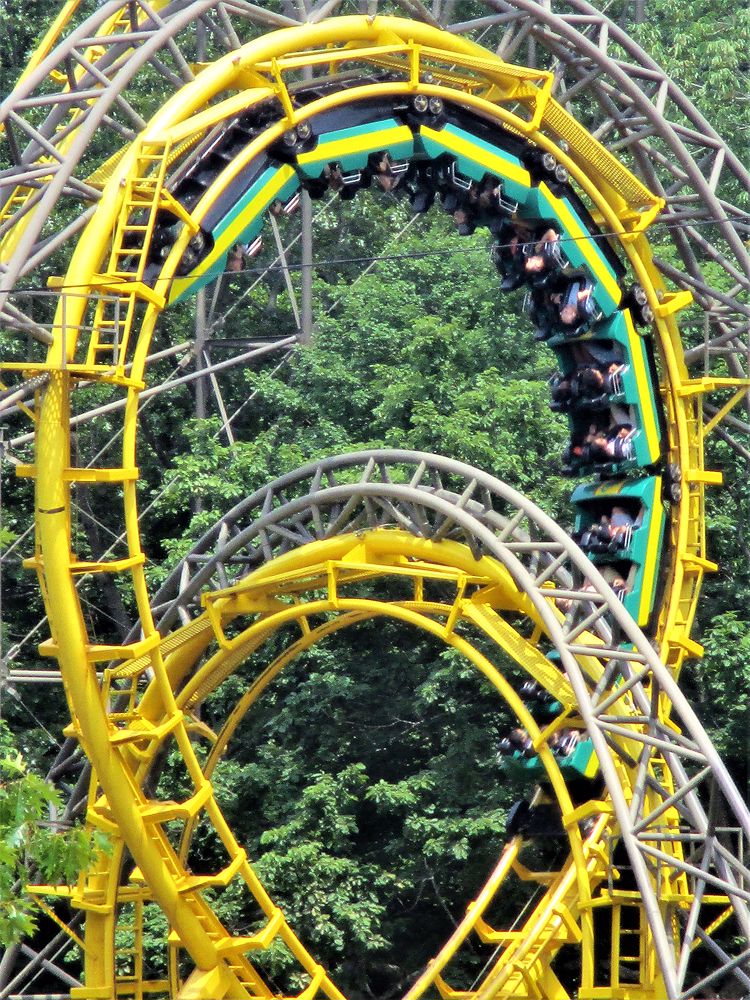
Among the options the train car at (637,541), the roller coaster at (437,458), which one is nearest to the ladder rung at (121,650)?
the roller coaster at (437,458)

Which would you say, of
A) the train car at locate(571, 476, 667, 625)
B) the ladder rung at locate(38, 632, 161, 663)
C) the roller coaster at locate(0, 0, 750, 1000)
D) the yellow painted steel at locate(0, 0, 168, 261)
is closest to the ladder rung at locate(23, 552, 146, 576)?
the roller coaster at locate(0, 0, 750, 1000)

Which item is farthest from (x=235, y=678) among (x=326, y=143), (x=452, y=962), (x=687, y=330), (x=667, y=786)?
(x=326, y=143)

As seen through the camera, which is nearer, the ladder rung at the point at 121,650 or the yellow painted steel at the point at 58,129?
the ladder rung at the point at 121,650

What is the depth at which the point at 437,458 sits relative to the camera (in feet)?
52.3

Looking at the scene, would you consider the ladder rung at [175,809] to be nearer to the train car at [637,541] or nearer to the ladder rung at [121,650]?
the ladder rung at [121,650]

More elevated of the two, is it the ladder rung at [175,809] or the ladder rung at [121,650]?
the ladder rung at [121,650]

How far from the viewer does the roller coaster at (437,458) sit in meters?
14.1

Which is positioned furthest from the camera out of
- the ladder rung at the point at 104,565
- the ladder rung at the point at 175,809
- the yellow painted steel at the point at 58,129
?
the ladder rung at the point at 175,809

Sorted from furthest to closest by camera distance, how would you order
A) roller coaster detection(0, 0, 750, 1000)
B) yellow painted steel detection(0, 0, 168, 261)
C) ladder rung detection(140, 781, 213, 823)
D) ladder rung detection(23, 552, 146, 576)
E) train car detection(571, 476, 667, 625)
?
→ train car detection(571, 476, 667, 625), ladder rung detection(140, 781, 213, 823), yellow painted steel detection(0, 0, 168, 261), roller coaster detection(0, 0, 750, 1000), ladder rung detection(23, 552, 146, 576)

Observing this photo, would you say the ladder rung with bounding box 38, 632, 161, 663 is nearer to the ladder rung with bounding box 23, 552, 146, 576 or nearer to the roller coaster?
the roller coaster

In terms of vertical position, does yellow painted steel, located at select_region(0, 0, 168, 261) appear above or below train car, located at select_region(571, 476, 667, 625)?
above

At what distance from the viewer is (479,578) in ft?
51.8

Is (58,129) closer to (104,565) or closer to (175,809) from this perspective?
(104,565)

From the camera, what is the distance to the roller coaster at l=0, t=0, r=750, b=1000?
14055mm
